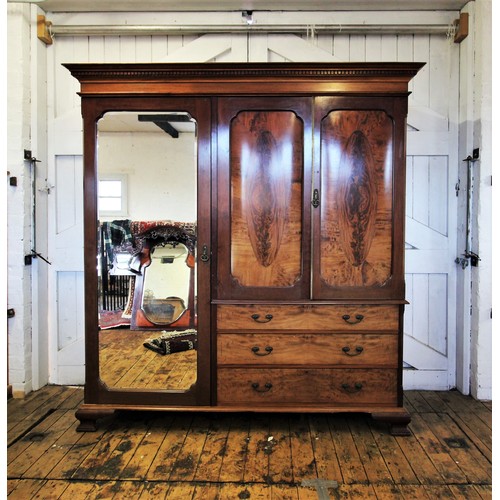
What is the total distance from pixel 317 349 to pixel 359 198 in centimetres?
89

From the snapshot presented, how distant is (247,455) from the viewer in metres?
2.24

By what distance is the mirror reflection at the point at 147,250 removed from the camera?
242 cm

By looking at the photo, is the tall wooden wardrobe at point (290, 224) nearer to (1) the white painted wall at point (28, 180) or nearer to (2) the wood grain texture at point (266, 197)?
(2) the wood grain texture at point (266, 197)

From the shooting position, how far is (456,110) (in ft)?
10.0

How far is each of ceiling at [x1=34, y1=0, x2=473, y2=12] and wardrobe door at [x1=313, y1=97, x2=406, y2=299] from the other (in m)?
1.06

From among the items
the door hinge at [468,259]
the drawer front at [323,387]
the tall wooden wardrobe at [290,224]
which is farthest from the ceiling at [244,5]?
the drawer front at [323,387]

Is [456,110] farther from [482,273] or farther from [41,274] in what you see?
[41,274]

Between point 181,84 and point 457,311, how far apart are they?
8.07 feet

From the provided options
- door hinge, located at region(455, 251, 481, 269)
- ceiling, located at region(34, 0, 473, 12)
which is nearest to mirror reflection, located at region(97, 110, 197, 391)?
ceiling, located at region(34, 0, 473, 12)

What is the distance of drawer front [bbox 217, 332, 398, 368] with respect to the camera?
7.89 ft

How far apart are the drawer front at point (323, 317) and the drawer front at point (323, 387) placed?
0.25 metres

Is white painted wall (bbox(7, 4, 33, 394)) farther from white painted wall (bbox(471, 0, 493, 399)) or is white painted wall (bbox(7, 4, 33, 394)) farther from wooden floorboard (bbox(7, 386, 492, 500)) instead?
white painted wall (bbox(471, 0, 493, 399))

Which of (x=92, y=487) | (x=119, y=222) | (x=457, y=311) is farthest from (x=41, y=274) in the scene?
(x=457, y=311)

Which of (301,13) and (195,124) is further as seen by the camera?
(301,13)
